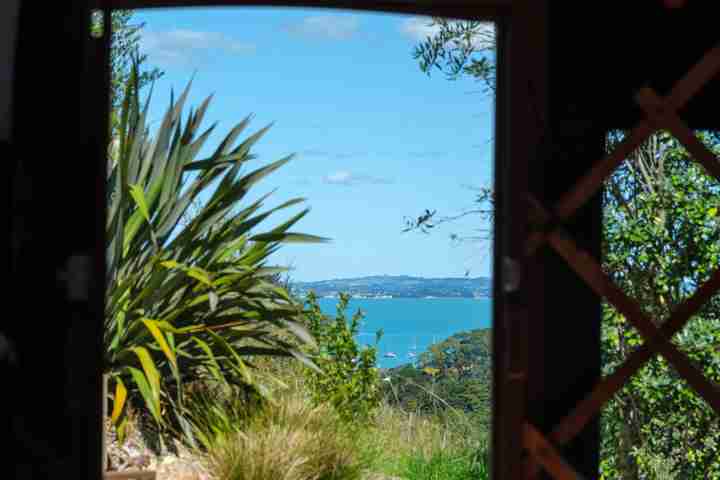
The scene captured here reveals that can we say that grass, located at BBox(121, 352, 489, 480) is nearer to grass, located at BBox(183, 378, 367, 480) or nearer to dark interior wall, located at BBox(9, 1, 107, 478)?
grass, located at BBox(183, 378, 367, 480)

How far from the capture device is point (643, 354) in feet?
6.52

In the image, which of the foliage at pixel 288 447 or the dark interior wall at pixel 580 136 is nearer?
the dark interior wall at pixel 580 136

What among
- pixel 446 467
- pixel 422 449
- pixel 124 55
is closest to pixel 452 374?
pixel 422 449

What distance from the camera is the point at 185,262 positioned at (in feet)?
17.4

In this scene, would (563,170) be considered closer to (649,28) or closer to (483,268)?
(649,28)

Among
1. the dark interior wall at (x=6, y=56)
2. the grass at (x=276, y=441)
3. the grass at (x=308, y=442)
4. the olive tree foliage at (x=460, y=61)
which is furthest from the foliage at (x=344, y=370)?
the dark interior wall at (x=6, y=56)

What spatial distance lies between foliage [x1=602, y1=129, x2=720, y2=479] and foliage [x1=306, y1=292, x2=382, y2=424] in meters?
1.66

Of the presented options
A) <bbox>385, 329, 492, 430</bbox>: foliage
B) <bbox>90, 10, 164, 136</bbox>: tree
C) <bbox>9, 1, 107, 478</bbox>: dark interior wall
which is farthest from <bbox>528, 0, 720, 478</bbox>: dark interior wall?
<bbox>385, 329, 492, 430</bbox>: foliage

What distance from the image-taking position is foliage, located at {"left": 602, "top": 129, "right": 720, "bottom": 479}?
4809mm

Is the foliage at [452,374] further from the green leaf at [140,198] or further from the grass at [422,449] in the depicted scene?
the green leaf at [140,198]

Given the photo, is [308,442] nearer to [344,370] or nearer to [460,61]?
[344,370]

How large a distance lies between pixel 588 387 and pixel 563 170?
18.6 inches

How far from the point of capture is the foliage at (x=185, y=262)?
4.98 meters

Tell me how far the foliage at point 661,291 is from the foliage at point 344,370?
Answer: 1.66 m
